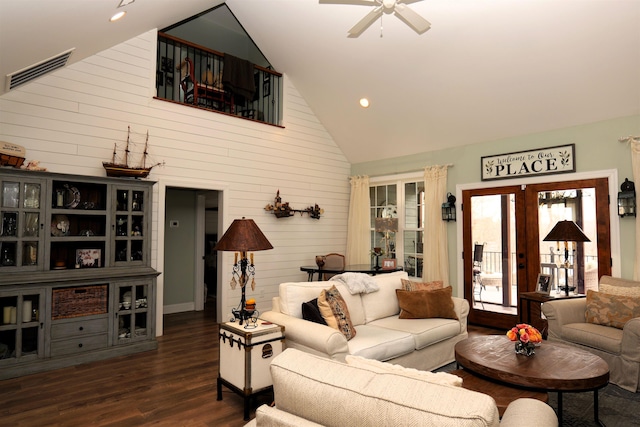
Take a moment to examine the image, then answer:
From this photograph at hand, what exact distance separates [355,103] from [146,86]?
315 centimetres

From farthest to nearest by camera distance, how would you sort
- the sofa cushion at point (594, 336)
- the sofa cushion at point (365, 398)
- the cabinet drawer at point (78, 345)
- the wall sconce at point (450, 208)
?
the wall sconce at point (450, 208), the cabinet drawer at point (78, 345), the sofa cushion at point (594, 336), the sofa cushion at point (365, 398)

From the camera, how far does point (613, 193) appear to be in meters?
4.68

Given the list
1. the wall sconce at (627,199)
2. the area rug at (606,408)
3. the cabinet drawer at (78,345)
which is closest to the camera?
the area rug at (606,408)

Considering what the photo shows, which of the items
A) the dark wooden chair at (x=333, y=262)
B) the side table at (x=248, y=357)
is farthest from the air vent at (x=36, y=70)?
the dark wooden chair at (x=333, y=262)

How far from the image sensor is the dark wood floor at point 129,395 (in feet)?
9.60

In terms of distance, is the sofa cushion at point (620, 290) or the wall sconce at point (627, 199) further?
the wall sconce at point (627, 199)

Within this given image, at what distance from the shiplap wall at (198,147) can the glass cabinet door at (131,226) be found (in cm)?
48

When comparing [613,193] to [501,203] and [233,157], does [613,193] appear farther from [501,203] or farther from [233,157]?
[233,157]

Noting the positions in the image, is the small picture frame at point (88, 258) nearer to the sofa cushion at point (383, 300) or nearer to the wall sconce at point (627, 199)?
the sofa cushion at point (383, 300)

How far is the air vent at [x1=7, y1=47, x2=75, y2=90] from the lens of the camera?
12.5 ft

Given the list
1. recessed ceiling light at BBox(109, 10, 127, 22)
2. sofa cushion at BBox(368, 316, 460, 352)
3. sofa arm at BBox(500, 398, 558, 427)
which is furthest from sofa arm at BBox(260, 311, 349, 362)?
recessed ceiling light at BBox(109, 10, 127, 22)

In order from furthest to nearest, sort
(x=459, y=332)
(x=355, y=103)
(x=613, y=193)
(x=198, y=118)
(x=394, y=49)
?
(x=355, y=103)
(x=198, y=118)
(x=394, y=49)
(x=613, y=193)
(x=459, y=332)

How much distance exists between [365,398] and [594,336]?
360cm

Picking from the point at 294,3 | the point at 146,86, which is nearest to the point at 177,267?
the point at 146,86
